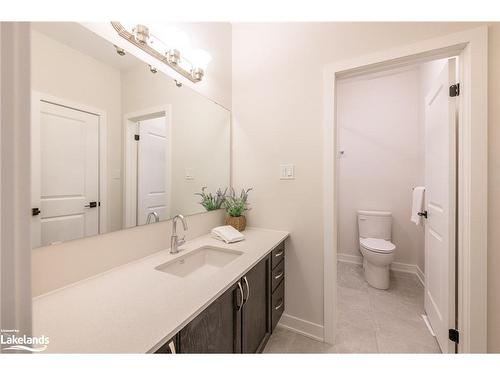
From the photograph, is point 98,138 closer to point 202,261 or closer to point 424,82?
point 202,261

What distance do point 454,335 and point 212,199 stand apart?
1758mm

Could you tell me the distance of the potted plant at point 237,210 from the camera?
1.60 metres

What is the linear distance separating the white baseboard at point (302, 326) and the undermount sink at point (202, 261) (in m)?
0.76

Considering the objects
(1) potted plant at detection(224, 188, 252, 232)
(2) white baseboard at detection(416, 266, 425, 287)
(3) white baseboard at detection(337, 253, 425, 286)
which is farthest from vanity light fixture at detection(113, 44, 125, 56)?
(2) white baseboard at detection(416, 266, 425, 287)

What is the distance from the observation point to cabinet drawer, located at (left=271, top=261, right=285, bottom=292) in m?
1.32

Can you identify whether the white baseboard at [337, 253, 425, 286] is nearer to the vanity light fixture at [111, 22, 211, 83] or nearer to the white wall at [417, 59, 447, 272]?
the white wall at [417, 59, 447, 272]

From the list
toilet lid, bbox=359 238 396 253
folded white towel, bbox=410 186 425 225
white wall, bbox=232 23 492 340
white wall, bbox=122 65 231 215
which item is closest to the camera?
white wall, bbox=122 65 231 215

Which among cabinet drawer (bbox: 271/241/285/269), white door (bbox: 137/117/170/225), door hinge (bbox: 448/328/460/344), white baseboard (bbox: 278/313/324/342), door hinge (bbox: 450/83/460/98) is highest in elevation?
door hinge (bbox: 450/83/460/98)

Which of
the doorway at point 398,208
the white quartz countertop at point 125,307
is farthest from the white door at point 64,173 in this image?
the doorway at point 398,208

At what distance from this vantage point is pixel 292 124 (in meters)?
1.51

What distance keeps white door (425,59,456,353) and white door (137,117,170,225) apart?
1716mm

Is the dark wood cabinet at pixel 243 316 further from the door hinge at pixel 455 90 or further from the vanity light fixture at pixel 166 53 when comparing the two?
the door hinge at pixel 455 90
